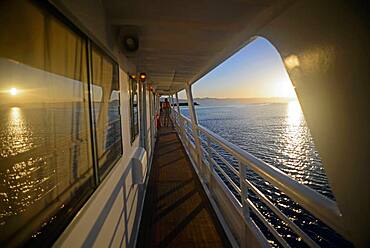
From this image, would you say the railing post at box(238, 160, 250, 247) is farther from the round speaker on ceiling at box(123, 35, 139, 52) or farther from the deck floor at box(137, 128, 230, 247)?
the round speaker on ceiling at box(123, 35, 139, 52)

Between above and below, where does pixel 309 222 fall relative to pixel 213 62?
below

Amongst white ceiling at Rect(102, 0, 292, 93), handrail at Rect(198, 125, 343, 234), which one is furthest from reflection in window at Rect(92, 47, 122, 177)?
handrail at Rect(198, 125, 343, 234)

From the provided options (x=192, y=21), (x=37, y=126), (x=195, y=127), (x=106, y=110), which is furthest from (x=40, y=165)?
(x=195, y=127)

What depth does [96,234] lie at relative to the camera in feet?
2.77

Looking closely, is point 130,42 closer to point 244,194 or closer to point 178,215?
point 244,194

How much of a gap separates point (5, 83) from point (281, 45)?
906 mm

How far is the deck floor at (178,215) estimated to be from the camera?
1.80m

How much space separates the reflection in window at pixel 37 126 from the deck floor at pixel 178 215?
1283mm

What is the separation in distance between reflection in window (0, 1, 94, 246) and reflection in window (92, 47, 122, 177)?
230mm

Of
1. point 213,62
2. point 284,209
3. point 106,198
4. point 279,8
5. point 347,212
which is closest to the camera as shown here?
point 347,212

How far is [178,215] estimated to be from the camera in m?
2.18

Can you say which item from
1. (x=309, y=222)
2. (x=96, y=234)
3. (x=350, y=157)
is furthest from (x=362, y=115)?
(x=309, y=222)

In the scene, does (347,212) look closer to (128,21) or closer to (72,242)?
A: (72,242)

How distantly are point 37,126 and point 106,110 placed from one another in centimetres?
71
